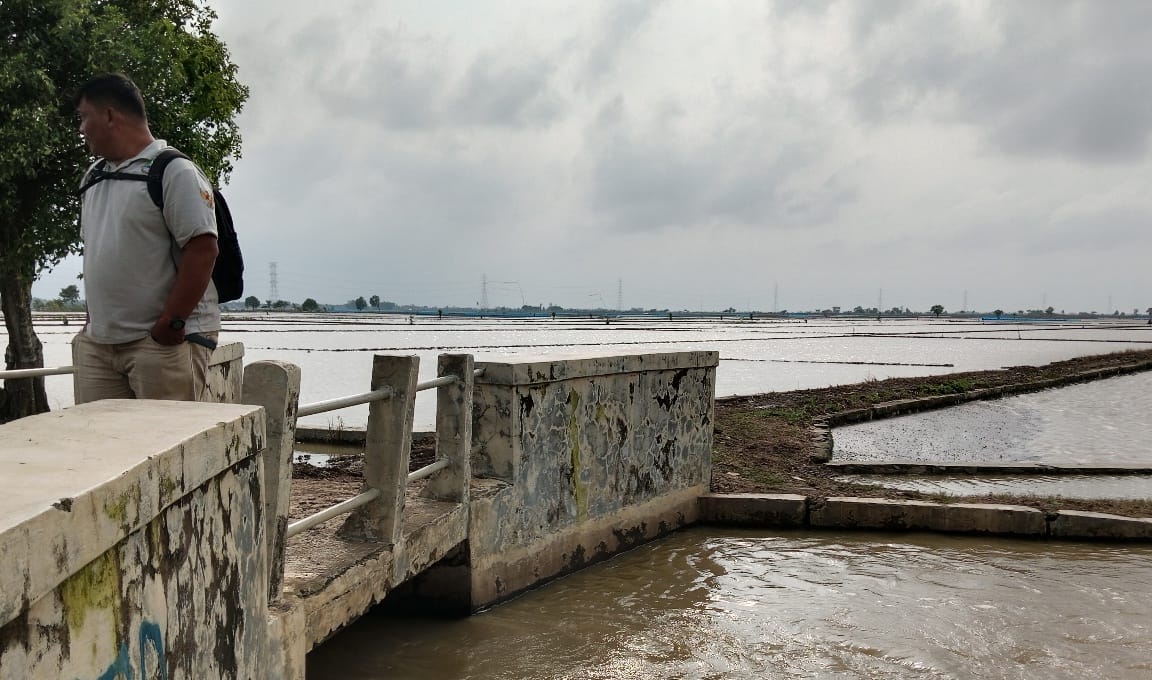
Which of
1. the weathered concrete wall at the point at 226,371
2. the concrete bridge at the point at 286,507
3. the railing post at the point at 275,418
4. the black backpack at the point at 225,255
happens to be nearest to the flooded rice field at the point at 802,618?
the concrete bridge at the point at 286,507

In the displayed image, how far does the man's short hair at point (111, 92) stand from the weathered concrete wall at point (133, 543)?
52.7 inches

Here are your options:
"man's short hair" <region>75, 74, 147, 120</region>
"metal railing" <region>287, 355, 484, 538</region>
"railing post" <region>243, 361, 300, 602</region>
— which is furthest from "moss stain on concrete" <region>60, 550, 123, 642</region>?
"man's short hair" <region>75, 74, 147, 120</region>

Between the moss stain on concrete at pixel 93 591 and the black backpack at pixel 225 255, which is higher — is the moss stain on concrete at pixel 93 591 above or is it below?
below

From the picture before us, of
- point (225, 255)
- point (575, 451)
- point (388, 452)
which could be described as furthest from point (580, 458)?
point (225, 255)

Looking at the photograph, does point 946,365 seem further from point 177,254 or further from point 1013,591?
point 177,254

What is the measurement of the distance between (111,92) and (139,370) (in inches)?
45.1

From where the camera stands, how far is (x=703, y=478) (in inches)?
318

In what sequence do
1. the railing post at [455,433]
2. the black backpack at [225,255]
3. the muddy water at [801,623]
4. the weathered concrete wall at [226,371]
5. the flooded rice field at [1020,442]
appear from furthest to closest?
1. the flooded rice field at [1020,442]
2. the weathered concrete wall at [226,371]
3. the railing post at [455,433]
4. the muddy water at [801,623]
5. the black backpack at [225,255]

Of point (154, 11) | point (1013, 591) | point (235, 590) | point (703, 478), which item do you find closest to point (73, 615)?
point (235, 590)

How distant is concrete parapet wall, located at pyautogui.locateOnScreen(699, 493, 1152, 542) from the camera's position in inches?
289

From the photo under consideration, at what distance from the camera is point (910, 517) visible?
7648 millimetres

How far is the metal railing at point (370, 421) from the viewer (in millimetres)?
3850

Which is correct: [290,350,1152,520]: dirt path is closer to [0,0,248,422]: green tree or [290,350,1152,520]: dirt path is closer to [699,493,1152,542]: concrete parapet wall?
[699,493,1152,542]: concrete parapet wall

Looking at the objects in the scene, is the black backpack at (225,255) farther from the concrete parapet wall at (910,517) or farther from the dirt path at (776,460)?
the concrete parapet wall at (910,517)
